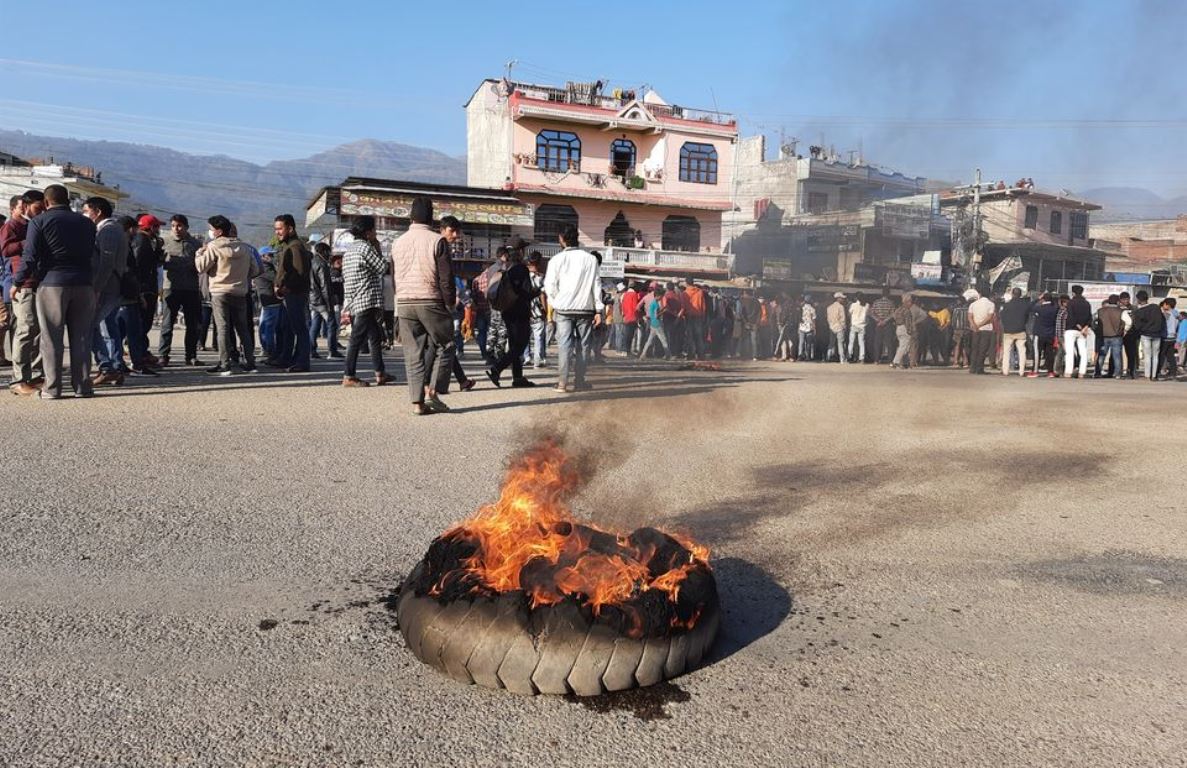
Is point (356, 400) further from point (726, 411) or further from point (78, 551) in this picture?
point (78, 551)

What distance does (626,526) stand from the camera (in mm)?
4668

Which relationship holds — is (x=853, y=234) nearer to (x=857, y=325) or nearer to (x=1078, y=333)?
(x=1078, y=333)

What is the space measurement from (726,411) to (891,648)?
20.9 feet

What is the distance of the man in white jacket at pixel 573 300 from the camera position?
985cm

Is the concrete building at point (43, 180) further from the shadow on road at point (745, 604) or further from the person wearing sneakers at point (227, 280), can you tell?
the shadow on road at point (745, 604)

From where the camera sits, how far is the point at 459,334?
16.5 metres

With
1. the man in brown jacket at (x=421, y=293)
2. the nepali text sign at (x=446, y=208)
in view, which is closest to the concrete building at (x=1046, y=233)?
the nepali text sign at (x=446, y=208)

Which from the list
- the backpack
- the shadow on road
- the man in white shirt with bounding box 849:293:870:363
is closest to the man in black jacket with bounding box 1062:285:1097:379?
the man in white shirt with bounding box 849:293:870:363

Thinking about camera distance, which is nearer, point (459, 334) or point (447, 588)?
point (447, 588)

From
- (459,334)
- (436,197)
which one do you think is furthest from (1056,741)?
(436,197)

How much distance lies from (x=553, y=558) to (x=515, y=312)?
700 centimetres

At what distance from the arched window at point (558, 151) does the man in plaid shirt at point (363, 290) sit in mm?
37195

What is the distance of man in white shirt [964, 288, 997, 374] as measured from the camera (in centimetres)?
1711

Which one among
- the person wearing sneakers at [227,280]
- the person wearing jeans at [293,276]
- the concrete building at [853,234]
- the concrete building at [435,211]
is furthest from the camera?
the concrete building at [435,211]
